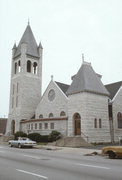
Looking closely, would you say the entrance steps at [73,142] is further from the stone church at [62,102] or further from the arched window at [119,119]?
the arched window at [119,119]

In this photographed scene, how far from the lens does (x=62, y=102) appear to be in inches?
1505

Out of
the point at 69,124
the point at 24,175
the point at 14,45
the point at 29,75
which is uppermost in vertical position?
the point at 14,45

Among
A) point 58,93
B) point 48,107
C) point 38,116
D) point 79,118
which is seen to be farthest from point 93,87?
point 38,116

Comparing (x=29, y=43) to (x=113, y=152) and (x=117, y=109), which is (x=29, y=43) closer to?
(x=117, y=109)

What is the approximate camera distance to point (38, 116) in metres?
43.8

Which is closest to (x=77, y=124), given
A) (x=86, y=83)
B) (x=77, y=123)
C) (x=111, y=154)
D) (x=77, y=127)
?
(x=77, y=123)

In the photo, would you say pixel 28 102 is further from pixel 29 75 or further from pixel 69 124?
pixel 69 124

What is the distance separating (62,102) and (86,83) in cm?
670

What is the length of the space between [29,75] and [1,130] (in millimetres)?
31402

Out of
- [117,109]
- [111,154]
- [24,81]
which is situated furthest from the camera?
[24,81]

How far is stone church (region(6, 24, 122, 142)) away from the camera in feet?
107

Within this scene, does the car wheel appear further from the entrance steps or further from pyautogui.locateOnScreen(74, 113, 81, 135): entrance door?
pyautogui.locateOnScreen(74, 113, 81, 135): entrance door

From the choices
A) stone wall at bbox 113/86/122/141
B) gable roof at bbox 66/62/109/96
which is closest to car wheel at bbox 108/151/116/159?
gable roof at bbox 66/62/109/96

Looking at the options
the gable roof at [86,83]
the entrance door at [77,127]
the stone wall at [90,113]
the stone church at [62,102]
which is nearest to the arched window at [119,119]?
the stone church at [62,102]
